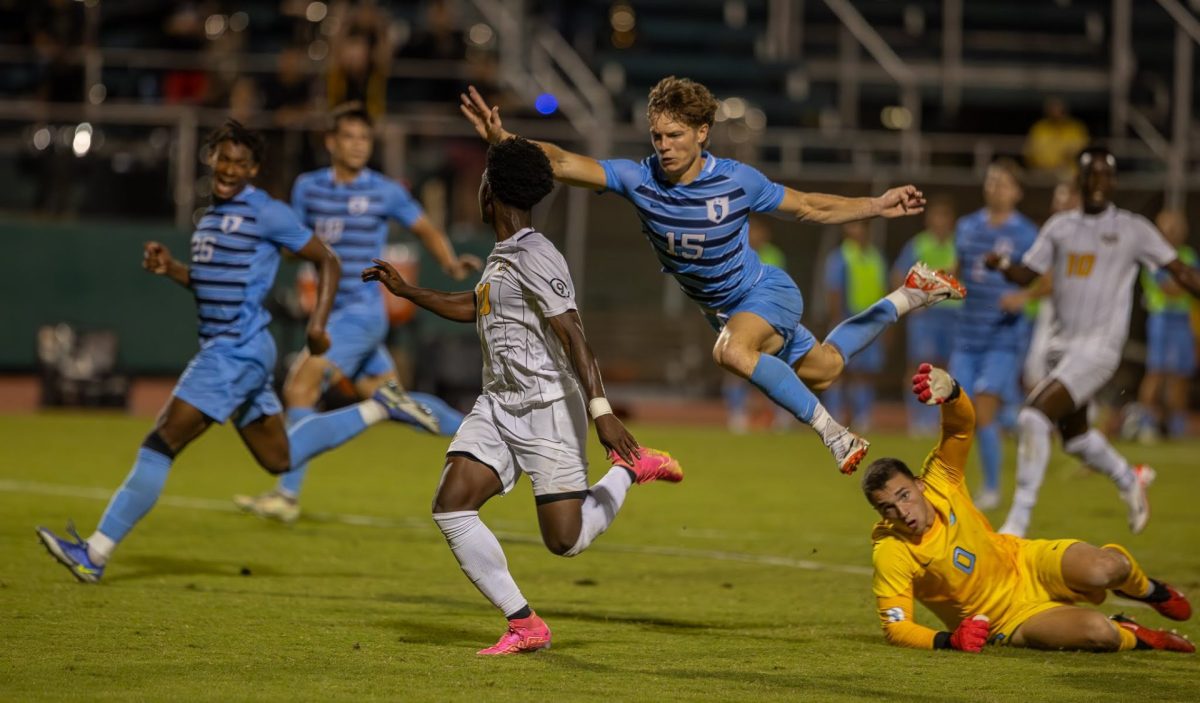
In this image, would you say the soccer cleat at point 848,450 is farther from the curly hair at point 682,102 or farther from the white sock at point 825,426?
the curly hair at point 682,102

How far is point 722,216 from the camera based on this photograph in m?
8.30

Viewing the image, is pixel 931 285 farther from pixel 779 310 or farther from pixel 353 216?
pixel 353 216

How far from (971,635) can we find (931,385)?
109 centimetres

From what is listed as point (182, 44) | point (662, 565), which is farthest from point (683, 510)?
point (182, 44)

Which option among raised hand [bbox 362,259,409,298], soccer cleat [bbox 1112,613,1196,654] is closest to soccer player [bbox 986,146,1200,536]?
soccer cleat [bbox 1112,613,1196,654]

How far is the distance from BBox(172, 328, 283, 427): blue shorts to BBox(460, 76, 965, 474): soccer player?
2049 mm

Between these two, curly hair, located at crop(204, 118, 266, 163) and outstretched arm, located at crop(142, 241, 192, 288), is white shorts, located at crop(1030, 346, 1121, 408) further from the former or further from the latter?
outstretched arm, located at crop(142, 241, 192, 288)

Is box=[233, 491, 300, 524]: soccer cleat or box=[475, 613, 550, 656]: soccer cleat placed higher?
box=[475, 613, 550, 656]: soccer cleat

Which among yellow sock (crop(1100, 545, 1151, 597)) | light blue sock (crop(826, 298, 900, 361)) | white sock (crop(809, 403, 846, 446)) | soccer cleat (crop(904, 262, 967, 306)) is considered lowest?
yellow sock (crop(1100, 545, 1151, 597))

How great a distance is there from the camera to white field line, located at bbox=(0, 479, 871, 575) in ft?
34.6

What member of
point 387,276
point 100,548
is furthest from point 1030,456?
point 100,548

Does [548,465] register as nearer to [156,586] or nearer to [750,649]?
[750,649]

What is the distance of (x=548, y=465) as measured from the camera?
7.14 m

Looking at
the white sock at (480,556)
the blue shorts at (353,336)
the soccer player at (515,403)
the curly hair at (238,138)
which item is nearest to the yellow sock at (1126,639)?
the soccer player at (515,403)
